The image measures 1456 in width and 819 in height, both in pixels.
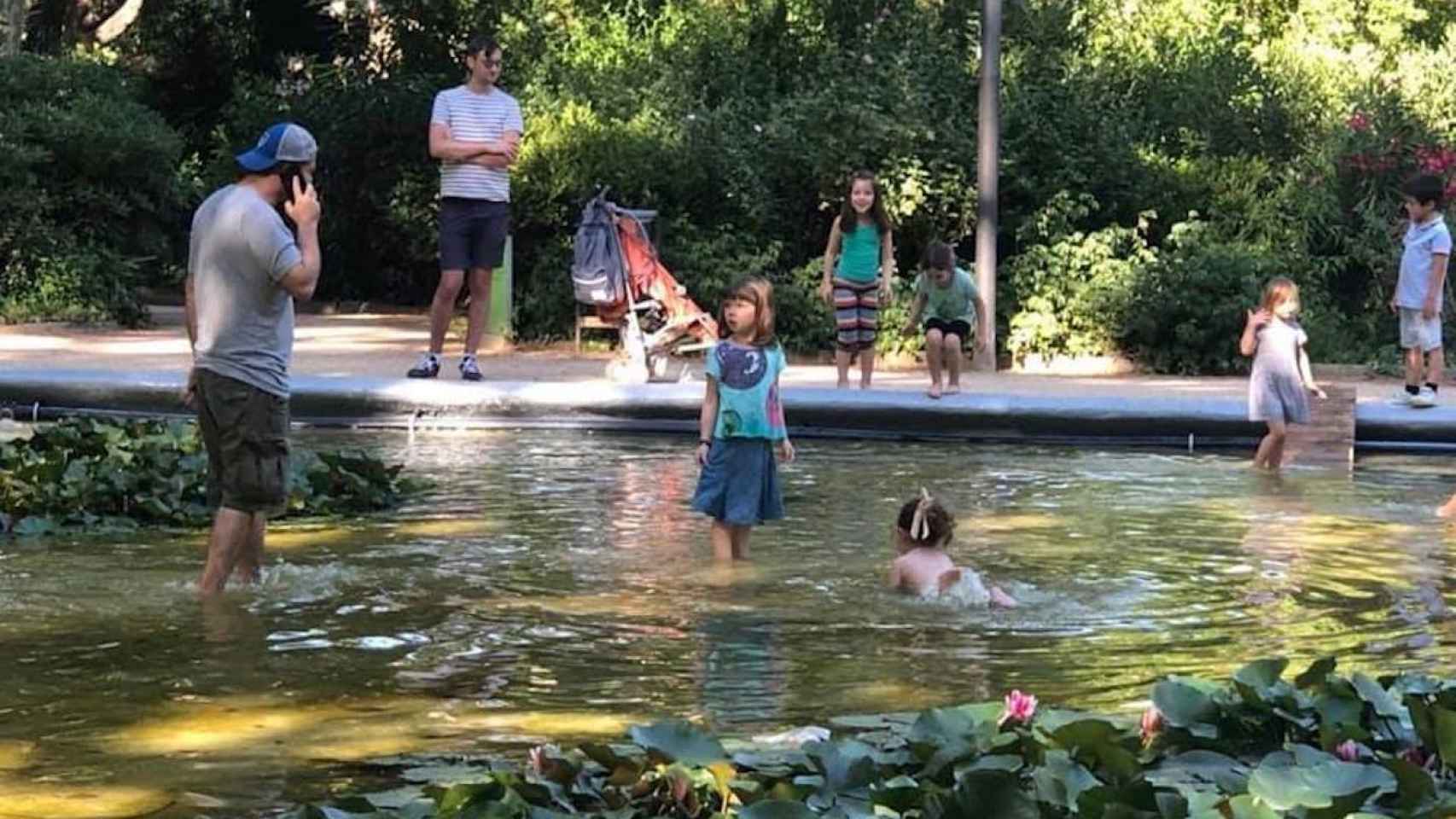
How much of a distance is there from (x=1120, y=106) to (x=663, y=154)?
12.7 ft

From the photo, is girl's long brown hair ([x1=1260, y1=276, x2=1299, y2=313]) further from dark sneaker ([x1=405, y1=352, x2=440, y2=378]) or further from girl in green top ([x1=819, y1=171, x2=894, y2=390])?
dark sneaker ([x1=405, y1=352, x2=440, y2=378])

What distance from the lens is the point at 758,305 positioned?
8.41 m

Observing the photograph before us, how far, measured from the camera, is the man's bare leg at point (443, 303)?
13.6 m

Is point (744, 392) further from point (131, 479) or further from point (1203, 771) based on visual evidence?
point (1203, 771)

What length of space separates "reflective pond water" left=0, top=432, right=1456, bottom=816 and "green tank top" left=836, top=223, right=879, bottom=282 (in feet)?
10.1

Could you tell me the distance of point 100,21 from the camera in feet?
85.8

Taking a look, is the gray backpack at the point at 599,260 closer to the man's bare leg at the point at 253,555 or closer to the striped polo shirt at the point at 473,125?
the striped polo shirt at the point at 473,125

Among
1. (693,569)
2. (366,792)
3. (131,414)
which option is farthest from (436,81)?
(366,792)

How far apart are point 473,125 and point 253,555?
20.6ft

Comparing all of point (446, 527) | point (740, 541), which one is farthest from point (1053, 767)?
point (446, 527)

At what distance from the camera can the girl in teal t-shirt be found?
8.39m

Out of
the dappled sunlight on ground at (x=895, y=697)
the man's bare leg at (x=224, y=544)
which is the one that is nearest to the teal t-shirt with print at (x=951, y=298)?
the man's bare leg at (x=224, y=544)

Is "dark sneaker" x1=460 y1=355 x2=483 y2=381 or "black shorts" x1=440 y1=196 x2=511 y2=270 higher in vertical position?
"black shorts" x1=440 y1=196 x2=511 y2=270

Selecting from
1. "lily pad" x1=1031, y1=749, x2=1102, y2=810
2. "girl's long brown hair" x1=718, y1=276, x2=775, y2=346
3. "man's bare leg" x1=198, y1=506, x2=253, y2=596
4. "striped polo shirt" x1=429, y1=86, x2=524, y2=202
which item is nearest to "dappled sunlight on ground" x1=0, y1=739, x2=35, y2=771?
"man's bare leg" x1=198, y1=506, x2=253, y2=596
